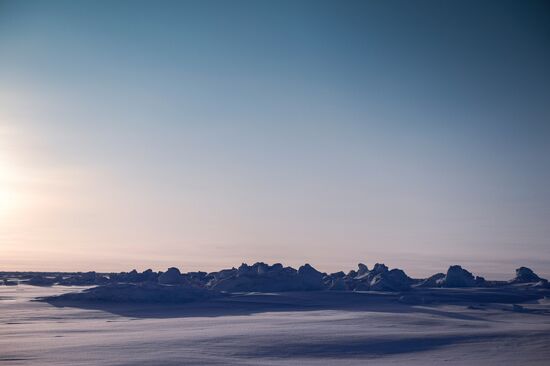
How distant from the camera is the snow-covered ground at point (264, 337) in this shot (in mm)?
13281

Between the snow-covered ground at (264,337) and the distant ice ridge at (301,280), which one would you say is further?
the distant ice ridge at (301,280)

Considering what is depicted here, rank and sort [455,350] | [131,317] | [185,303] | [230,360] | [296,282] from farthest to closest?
[296,282]
[185,303]
[131,317]
[455,350]
[230,360]

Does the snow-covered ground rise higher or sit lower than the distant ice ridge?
lower

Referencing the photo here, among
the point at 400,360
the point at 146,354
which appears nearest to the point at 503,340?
the point at 400,360

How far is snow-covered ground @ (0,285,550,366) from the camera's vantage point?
13.3m

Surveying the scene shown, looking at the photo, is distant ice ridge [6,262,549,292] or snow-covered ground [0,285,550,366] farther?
distant ice ridge [6,262,549,292]

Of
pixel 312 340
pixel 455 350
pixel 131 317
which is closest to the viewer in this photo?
pixel 455 350

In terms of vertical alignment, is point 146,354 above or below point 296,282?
below

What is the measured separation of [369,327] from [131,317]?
31.5ft

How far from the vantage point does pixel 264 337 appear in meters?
16.0

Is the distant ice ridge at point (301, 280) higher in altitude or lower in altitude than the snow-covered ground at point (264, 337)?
higher

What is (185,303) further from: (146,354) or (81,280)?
(81,280)

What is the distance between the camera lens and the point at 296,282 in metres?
37.0

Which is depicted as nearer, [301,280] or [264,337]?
[264,337]
